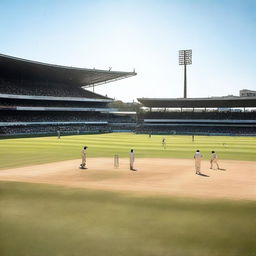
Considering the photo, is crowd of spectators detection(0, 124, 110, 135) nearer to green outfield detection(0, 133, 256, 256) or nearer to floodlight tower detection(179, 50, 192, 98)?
floodlight tower detection(179, 50, 192, 98)

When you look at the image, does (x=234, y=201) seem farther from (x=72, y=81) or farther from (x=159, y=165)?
(x=72, y=81)

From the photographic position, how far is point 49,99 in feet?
263

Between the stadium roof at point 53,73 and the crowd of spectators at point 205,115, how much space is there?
16.6 meters

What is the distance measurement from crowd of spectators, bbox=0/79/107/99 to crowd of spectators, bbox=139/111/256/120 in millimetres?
17312

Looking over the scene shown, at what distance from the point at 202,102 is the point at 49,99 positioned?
133 ft

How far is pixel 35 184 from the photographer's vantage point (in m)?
17.1

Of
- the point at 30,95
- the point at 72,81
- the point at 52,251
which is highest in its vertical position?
the point at 72,81

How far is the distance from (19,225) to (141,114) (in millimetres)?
92675

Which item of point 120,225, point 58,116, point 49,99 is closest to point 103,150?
point 120,225

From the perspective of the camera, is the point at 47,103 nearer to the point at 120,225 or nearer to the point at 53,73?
the point at 53,73

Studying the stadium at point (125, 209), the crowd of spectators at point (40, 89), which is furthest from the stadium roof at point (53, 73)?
the stadium at point (125, 209)

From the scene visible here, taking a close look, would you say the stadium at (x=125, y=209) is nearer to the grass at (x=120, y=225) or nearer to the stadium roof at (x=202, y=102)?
the grass at (x=120, y=225)

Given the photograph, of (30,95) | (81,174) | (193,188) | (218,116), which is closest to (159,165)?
(81,174)

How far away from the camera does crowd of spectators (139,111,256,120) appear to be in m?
89.0
